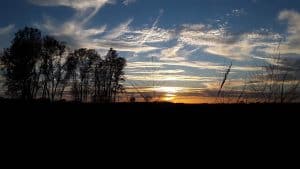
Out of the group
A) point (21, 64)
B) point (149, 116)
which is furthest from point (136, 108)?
point (21, 64)

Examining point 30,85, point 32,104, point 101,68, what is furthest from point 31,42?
point 32,104

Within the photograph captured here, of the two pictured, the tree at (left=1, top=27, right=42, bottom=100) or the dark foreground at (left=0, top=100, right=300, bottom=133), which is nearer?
the dark foreground at (left=0, top=100, right=300, bottom=133)

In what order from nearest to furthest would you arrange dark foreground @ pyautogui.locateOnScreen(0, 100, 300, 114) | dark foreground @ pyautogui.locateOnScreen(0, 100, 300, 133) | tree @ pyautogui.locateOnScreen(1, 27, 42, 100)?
dark foreground @ pyautogui.locateOnScreen(0, 100, 300, 133) < dark foreground @ pyautogui.locateOnScreen(0, 100, 300, 114) < tree @ pyautogui.locateOnScreen(1, 27, 42, 100)

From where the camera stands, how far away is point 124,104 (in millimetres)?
3344

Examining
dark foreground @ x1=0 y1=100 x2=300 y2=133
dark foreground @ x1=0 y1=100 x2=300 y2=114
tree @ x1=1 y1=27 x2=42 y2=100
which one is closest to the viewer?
dark foreground @ x1=0 y1=100 x2=300 y2=133

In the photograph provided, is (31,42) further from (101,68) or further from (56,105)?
(56,105)

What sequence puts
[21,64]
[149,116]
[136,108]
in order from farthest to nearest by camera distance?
[21,64] → [136,108] → [149,116]

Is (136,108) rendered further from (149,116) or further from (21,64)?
(21,64)

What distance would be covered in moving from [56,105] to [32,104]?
0.79 feet

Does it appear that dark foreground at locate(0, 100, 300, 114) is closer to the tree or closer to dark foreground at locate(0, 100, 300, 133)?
dark foreground at locate(0, 100, 300, 133)

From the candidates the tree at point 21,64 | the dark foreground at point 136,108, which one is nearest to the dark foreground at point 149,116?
the dark foreground at point 136,108

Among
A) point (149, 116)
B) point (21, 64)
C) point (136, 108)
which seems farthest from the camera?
point (21, 64)

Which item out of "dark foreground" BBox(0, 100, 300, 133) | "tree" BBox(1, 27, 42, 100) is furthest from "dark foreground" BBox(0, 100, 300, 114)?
"tree" BBox(1, 27, 42, 100)

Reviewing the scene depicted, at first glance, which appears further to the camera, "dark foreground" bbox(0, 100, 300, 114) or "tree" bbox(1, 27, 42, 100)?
"tree" bbox(1, 27, 42, 100)
